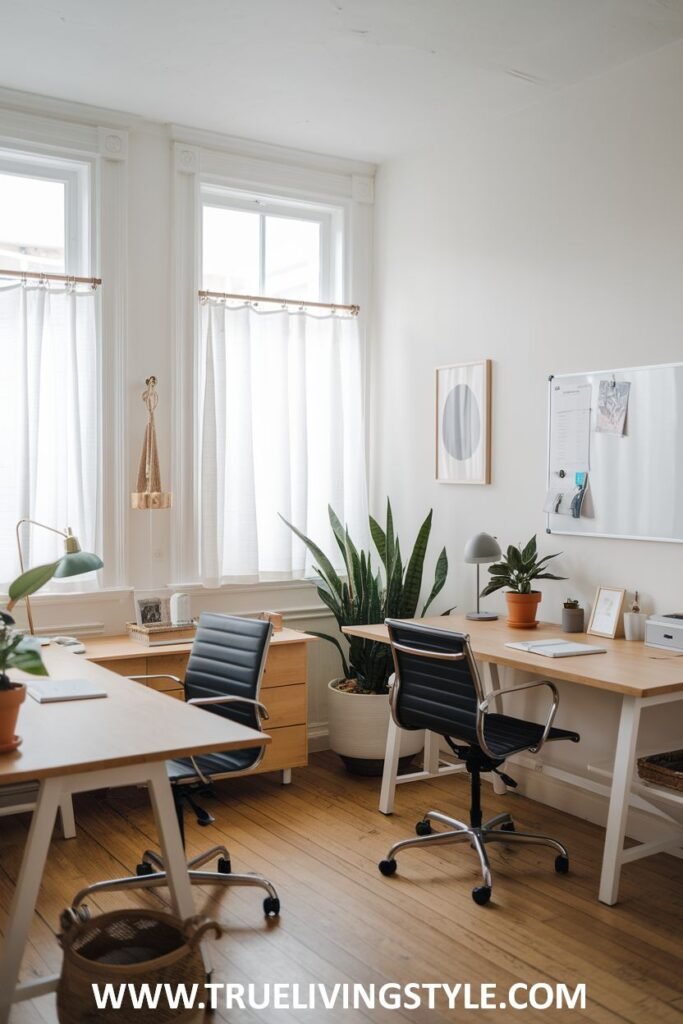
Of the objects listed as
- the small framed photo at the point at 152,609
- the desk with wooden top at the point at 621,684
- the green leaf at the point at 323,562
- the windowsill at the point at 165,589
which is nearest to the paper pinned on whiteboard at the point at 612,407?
the desk with wooden top at the point at 621,684

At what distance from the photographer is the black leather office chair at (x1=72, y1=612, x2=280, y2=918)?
3.14 metres

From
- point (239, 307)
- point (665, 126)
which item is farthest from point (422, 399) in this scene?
point (665, 126)

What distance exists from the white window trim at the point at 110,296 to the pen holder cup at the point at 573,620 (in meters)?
2.01

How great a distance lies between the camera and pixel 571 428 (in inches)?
163

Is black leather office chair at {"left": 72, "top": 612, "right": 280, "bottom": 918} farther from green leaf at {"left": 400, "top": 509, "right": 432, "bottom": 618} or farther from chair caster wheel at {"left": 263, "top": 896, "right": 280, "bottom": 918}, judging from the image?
green leaf at {"left": 400, "top": 509, "right": 432, "bottom": 618}

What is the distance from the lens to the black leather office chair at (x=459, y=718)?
10.8 feet

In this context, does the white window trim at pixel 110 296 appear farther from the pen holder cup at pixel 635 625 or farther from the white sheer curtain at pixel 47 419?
the pen holder cup at pixel 635 625

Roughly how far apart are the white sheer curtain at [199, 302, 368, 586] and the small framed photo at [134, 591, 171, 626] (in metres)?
0.30

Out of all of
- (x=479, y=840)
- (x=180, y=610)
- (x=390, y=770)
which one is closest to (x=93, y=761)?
(x=479, y=840)

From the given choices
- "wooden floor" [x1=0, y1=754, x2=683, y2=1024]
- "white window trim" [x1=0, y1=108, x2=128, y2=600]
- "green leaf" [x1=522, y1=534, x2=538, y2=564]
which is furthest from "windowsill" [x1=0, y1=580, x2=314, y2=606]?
"green leaf" [x1=522, y1=534, x2=538, y2=564]

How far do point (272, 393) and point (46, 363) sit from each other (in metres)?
1.11

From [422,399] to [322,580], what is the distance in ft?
3.46

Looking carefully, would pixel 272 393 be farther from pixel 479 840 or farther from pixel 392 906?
pixel 392 906

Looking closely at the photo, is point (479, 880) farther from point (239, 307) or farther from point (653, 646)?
point (239, 307)
